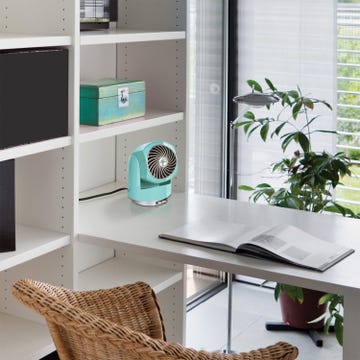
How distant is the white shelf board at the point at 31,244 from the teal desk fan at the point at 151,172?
16.5 inches

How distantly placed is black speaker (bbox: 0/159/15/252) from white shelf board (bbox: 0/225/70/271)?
0.09 ft

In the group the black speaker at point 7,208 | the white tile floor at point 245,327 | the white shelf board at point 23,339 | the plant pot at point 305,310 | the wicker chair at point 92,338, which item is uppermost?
the black speaker at point 7,208

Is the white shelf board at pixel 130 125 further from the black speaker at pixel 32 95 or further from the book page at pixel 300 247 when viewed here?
the book page at pixel 300 247

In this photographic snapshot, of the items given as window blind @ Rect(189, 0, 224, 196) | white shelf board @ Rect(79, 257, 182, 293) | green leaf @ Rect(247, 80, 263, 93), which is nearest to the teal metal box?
white shelf board @ Rect(79, 257, 182, 293)

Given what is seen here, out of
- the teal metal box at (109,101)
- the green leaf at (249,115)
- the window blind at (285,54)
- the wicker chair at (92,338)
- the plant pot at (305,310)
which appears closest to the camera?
the wicker chair at (92,338)

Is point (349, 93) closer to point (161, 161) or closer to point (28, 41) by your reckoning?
point (161, 161)

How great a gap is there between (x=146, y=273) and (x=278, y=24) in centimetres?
162

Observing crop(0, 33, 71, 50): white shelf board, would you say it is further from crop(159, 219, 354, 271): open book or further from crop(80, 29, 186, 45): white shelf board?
crop(159, 219, 354, 271): open book

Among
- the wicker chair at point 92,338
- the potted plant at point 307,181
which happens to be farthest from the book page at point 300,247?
the potted plant at point 307,181

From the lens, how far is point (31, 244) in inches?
98.4

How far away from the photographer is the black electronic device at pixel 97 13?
112 inches

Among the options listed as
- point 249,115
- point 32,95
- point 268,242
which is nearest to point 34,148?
point 32,95

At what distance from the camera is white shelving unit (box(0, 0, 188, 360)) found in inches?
98.3

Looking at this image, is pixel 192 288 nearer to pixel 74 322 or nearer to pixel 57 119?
pixel 57 119
